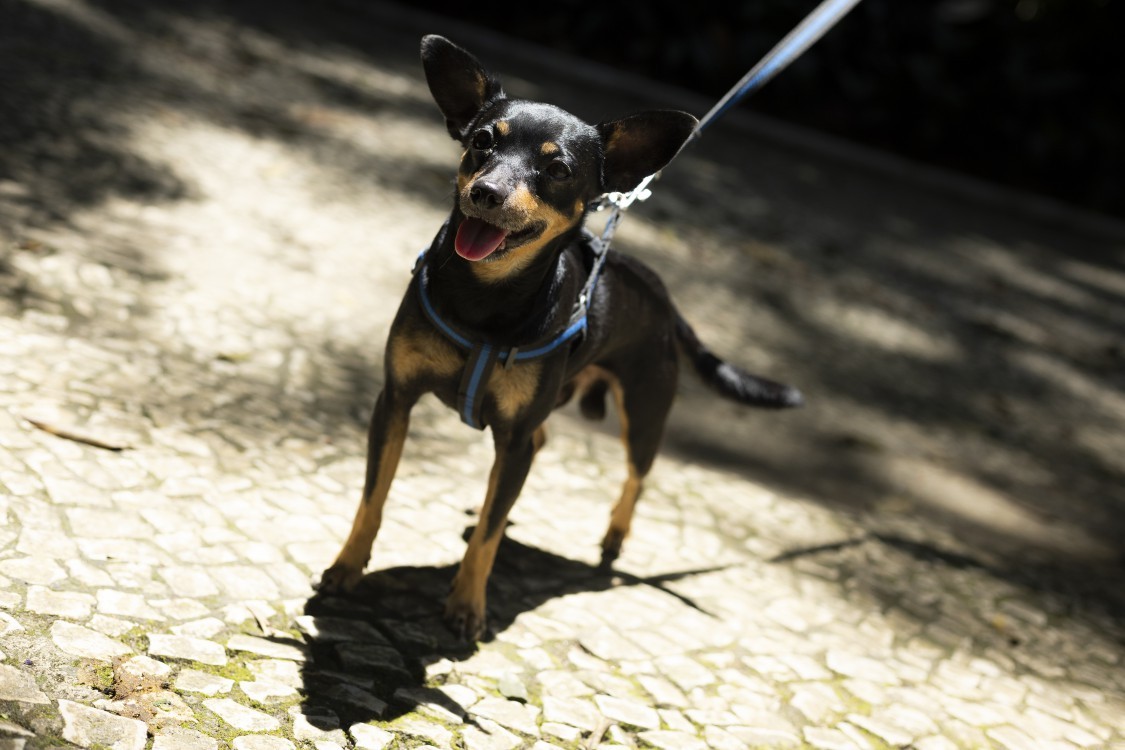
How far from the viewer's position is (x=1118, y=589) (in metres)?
4.94

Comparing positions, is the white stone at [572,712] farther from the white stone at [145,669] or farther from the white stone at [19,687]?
the white stone at [19,687]

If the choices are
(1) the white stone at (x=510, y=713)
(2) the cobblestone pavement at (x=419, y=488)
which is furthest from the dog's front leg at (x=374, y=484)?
(1) the white stone at (x=510, y=713)

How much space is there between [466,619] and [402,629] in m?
0.19

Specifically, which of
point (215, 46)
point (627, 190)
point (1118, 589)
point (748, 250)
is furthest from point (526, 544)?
point (215, 46)

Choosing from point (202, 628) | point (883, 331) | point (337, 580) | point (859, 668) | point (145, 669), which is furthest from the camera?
point (883, 331)

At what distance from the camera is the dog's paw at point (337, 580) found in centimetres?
341

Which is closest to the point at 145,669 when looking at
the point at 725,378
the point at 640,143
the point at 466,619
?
the point at 466,619

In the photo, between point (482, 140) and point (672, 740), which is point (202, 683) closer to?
point (672, 740)

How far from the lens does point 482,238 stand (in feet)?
9.48

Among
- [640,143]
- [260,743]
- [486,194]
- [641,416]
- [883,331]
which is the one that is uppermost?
[640,143]

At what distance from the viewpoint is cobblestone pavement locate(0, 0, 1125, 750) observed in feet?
10.1

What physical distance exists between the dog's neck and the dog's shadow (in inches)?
37.1

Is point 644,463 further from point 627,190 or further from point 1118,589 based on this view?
point 1118,589

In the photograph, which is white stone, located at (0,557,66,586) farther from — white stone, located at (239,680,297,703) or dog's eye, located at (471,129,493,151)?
dog's eye, located at (471,129,493,151)
